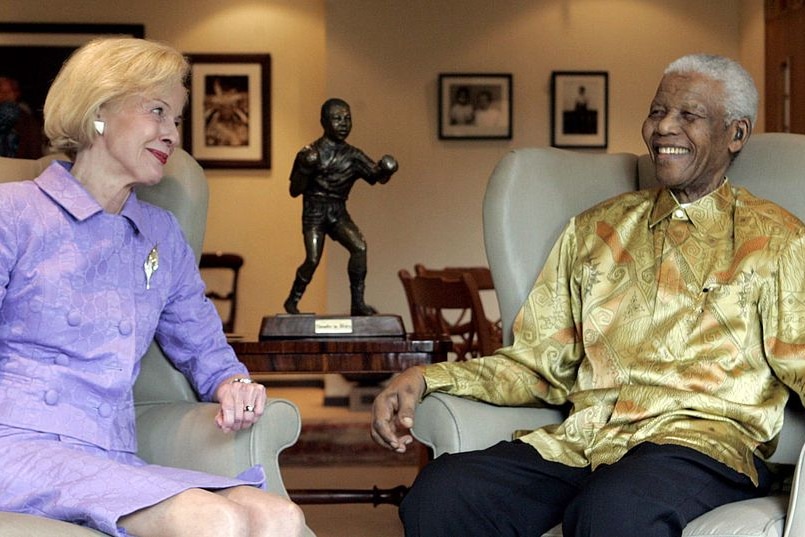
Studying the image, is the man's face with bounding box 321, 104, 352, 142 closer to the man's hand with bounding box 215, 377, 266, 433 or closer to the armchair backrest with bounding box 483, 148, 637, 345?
the armchair backrest with bounding box 483, 148, 637, 345

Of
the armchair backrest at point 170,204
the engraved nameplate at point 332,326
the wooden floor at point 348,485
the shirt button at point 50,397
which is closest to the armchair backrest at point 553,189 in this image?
the engraved nameplate at point 332,326

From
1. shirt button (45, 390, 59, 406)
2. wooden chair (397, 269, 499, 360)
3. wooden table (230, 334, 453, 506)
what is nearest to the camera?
shirt button (45, 390, 59, 406)

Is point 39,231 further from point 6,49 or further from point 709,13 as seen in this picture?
point 6,49

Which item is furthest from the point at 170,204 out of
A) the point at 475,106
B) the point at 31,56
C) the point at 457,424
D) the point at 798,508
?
the point at 31,56

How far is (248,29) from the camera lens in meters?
8.60

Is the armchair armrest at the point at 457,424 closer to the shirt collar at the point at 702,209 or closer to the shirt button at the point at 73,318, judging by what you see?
the shirt collar at the point at 702,209

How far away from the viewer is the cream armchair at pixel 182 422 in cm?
228

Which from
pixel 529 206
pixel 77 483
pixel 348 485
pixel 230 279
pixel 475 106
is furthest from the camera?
pixel 230 279

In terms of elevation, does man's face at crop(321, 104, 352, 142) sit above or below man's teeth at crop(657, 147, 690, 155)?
above

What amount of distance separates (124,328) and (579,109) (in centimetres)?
570

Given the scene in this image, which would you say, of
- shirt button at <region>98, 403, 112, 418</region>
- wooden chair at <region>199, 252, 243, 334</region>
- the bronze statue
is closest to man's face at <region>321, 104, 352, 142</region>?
the bronze statue

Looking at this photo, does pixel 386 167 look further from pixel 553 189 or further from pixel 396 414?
pixel 396 414

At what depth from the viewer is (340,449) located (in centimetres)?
604

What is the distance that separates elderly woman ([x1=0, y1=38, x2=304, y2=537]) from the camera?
81.7 inches
